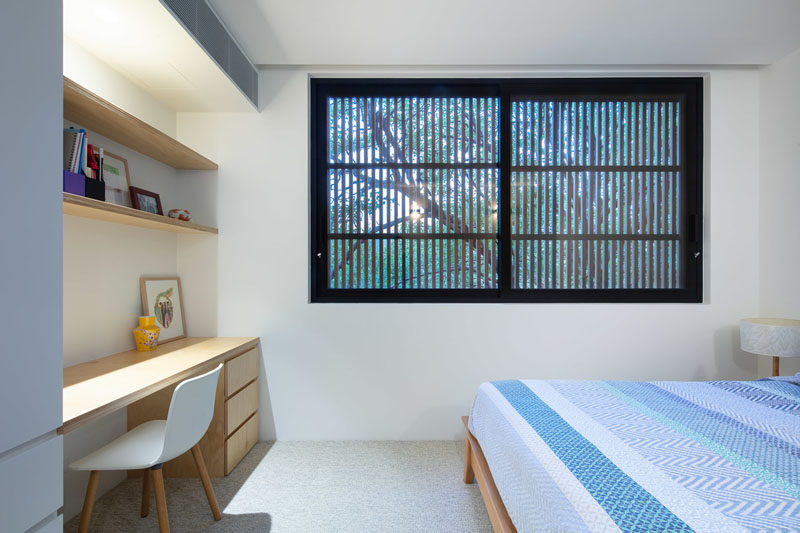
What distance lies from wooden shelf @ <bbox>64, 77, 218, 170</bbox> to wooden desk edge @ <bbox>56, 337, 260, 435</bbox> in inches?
46.7

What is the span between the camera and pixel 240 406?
226cm

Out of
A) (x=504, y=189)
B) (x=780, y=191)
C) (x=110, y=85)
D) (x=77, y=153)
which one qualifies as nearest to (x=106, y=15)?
(x=110, y=85)

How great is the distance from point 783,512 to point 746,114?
114 inches

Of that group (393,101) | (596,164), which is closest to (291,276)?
(393,101)

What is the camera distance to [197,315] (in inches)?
101

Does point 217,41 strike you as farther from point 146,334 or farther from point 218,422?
point 218,422

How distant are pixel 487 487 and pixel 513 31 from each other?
8.01 ft

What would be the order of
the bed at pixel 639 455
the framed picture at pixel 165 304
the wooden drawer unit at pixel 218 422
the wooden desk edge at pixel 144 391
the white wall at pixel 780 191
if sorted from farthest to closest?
the white wall at pixel 780 191 < the framed picture at pixel 165 304 < the wooden drawer unit at pixel 218 422 < the wooden desk edge at pixel 144 391 < the bed at pixel 639 455

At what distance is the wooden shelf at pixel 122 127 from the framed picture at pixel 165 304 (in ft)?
2.58

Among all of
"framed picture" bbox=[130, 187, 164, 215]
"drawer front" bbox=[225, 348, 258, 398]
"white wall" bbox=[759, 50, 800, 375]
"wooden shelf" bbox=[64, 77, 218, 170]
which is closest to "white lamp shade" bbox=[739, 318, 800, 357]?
"white wall" bbox=[759, 50, 800, 375]

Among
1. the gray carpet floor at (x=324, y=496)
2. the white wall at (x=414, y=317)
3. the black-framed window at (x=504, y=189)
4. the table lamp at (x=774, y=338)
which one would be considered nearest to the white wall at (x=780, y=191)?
the white wall at (x=414, y=317)

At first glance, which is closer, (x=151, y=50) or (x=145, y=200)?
(x=151, y=50)

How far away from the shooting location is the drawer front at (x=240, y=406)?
2.12m

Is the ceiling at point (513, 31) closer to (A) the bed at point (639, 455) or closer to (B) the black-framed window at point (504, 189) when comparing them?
(B) the black-framed window at point (504, 189)
